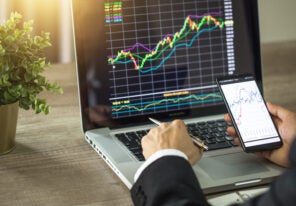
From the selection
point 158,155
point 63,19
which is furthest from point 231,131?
point 63,19

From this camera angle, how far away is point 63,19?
2564 mm

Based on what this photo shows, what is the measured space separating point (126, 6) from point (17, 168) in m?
0.44

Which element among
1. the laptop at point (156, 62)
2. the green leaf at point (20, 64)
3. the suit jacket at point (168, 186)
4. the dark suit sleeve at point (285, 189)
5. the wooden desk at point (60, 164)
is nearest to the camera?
the dark suit sleeve at point (285, 189)

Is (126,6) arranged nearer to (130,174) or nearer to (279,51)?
(130,174)

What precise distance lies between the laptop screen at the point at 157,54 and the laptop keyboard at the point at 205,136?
62 mm

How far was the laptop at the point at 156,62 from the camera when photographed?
135 centimetres

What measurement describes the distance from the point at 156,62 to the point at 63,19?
124 centimetres

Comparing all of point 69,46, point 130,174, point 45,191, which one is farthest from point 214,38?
point 69,46

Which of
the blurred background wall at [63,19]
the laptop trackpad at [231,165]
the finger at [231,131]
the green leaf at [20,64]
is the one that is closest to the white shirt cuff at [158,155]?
the laptop trackpad at [231,165]

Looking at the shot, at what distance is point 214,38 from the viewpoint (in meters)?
1.46

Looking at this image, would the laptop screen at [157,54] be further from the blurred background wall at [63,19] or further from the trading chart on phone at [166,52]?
the blurred background wall at [63,19]

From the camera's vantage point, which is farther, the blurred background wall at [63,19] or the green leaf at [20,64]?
the blurred background wall at [63,19]

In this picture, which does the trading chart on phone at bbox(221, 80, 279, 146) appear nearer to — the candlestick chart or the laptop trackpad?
the laptop trackpad

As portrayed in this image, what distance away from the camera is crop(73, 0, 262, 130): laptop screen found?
136 cm
